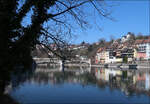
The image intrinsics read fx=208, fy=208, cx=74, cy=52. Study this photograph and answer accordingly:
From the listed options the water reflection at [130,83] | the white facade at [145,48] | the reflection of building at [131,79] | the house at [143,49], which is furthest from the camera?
the house at [143,49]

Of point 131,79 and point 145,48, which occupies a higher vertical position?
point 145,48

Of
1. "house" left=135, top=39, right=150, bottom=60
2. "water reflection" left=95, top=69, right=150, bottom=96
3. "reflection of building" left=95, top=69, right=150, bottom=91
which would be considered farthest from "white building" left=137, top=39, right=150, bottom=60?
"water reflection" left=95, top=69, right=150, bottom=96

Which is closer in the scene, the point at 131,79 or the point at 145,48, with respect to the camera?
the point at 131,79

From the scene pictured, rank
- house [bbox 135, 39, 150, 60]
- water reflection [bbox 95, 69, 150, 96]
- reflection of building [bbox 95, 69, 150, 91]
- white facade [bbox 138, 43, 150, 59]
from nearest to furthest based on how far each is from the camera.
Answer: water reflection [bbox 95, 69, 150, 96] → reflection of building [bbox 95, 69, 150, 91] → white facade [bbox 138, 43, 150, 59] → house [bbox 135, 39, 150, 60]

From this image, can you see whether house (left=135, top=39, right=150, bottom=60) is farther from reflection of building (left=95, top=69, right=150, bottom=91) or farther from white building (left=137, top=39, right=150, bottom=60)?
reflection of building (left=95, top=69, right=150, bottom=91)

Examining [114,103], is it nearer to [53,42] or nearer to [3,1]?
[53,42]

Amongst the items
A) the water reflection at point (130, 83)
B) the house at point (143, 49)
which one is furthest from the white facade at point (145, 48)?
the water reflection at point (130, 83)

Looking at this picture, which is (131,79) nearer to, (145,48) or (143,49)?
(145,48)

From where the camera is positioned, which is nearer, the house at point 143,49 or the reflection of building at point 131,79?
the reflection of building at point 131,79

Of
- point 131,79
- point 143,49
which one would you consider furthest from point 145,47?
point 131,79

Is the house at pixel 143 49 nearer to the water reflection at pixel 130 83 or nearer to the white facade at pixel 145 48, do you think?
the white facade at pixel 145 48

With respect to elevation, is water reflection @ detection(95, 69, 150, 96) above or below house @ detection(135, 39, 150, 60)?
below

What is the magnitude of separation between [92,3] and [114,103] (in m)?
5.33

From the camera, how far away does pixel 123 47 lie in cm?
5372
